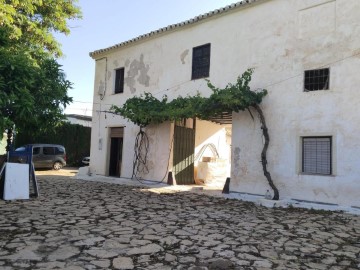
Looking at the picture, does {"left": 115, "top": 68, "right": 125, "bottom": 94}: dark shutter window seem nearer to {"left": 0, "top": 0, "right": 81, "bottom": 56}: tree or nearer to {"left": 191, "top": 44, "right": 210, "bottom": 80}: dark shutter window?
{"left": 0, "top": 0, "right": 81, "bottom": 56}: tree

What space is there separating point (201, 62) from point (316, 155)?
530 centimetres

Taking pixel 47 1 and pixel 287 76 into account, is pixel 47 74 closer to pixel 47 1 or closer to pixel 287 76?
pixel 287 76

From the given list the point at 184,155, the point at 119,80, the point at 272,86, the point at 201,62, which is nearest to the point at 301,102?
the point at 272,86

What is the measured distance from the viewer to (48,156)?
65.1ft

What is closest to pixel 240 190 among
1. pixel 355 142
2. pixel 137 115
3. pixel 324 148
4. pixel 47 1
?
pixel 324 148

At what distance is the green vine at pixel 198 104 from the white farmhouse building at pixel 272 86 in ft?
1.92

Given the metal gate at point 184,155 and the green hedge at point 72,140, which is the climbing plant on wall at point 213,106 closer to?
the metal gate at point 184,155

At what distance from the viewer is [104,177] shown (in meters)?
14.4

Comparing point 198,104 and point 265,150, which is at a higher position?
point 198,104

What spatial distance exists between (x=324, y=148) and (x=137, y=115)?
260 inches

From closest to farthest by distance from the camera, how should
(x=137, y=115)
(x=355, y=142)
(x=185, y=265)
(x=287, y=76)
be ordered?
(x=185, y=265), (x=355, y=142), (x=287, y=76), (x=137, y=115)

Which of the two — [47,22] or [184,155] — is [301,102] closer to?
[184,155]

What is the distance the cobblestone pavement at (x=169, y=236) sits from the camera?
428cm

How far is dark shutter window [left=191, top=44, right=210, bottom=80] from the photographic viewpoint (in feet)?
38.5
